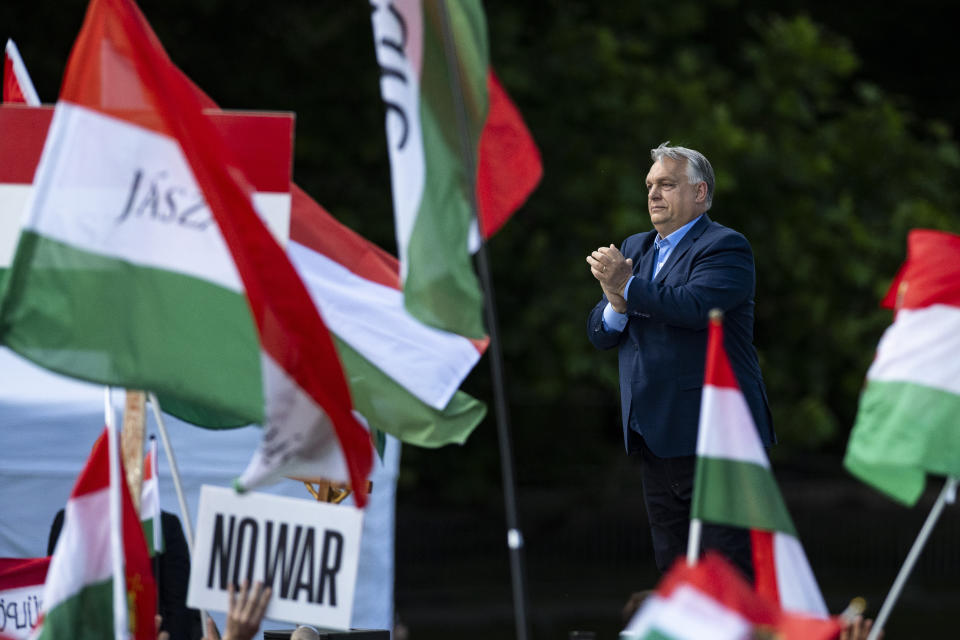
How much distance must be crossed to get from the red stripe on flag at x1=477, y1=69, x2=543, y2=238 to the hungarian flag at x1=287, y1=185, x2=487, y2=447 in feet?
4.04

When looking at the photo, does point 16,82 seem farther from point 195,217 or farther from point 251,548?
point 251,548

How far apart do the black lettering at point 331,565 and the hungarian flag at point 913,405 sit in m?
1.39

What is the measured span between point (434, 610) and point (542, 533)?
8.93 ft

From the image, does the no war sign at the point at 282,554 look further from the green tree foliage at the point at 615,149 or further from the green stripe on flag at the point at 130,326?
the green tree foliage at the point at 615,149

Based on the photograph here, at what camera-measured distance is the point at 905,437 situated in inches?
169

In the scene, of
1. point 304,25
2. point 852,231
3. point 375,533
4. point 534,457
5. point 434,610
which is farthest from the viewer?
point 534,457

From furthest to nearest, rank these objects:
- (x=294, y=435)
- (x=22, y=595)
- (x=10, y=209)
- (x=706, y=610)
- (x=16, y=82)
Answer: (x=16, y=82) → (x=10, y=209) → (x=22, y=595) → (x=294, y=435) → (x=706, y=610)

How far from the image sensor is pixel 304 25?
42.6 ft

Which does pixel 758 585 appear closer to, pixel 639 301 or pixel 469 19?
pixel 639 301

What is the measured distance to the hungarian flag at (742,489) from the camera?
4.03 meters

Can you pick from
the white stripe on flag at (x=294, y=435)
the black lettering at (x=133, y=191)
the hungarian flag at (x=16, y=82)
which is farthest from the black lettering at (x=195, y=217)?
the hungarian flag at (x=16, y=82)

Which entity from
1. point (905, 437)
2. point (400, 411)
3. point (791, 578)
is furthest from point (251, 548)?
point (905, 437)

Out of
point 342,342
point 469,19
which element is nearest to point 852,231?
point 342,342

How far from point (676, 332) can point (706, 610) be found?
1871 mm
